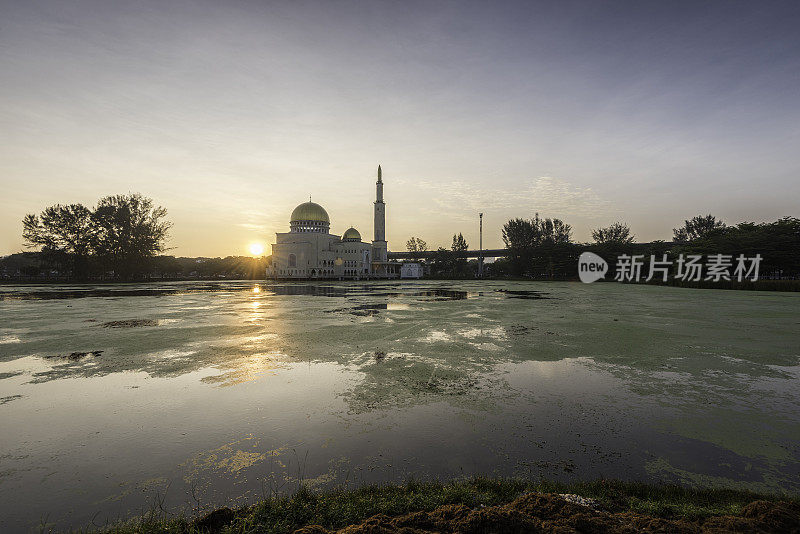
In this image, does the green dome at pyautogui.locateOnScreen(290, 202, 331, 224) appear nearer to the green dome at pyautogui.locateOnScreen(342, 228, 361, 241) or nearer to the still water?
the green dome at pyautogui.locateOnScreen(342, 228, 361, 241)

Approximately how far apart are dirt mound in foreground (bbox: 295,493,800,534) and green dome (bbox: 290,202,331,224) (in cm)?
11272

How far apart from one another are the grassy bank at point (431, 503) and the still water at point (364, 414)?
1.24ft

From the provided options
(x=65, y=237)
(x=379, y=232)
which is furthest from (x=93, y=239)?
(x=379, y=232)

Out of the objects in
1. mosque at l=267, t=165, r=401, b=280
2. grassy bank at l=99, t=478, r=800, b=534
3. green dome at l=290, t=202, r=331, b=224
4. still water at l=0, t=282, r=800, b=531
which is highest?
green dome at l=290, t=202, r=331, b=224

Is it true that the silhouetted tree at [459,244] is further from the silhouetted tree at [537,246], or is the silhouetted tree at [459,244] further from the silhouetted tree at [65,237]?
the silhouetted tree at [65,237]

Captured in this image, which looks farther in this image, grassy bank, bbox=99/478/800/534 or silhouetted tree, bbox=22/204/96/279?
silhouetted tree, bbox=22/204/96/279

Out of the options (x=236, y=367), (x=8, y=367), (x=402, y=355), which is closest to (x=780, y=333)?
(x=402, y=355)

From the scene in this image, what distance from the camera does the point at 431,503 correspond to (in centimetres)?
425

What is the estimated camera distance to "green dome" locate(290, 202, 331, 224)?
111 m

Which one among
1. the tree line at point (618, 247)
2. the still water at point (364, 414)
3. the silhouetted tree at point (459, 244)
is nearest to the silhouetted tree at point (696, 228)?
the tree line at point (618, 247)

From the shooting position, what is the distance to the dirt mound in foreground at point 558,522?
12.1 ft

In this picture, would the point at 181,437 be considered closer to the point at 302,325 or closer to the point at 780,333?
the point at 302,325

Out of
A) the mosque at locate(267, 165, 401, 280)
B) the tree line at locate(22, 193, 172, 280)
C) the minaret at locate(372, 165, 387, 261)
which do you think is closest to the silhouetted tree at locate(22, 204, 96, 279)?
the tree line at locate(22, 193, 172, 280)

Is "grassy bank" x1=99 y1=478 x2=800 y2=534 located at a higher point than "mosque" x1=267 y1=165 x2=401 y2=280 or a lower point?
lower
